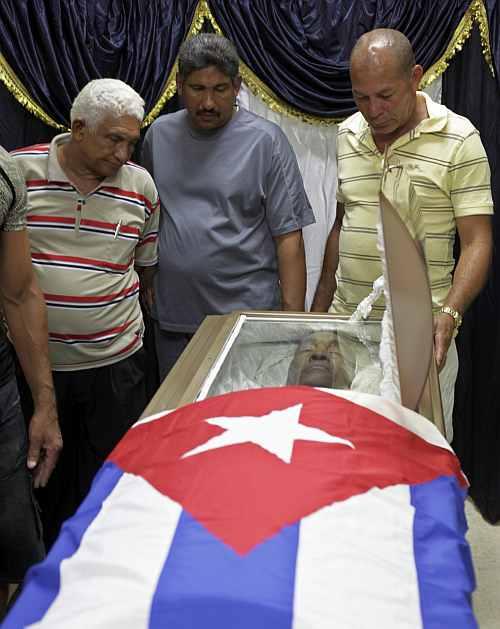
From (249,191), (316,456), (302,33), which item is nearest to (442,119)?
(249,191)

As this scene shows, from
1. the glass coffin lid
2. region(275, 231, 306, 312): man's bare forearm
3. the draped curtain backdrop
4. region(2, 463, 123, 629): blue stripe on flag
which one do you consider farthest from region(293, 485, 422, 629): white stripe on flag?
the draped curtain backdrop

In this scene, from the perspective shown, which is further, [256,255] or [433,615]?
[256,255]

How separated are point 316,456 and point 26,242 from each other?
3.24ft

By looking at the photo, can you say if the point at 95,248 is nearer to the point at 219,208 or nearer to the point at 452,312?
the point at 219,208

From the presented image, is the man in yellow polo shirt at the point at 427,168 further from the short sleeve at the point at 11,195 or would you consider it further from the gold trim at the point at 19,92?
the gold trim at the point at 19,92

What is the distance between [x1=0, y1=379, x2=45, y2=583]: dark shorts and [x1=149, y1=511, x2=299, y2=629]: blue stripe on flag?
988 millimetres

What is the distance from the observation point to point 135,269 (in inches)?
97.9

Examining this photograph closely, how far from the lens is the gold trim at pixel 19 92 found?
8.98ft

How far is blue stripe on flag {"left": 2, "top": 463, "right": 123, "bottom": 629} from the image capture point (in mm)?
830

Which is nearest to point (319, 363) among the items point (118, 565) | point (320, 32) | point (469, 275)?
point (469, 275)

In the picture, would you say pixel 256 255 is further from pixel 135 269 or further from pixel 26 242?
pixel 26 242

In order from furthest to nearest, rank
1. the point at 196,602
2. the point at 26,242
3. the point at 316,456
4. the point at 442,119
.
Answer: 1. the point at 442,119
2. the point at 26,242
3. the point at 316,456
4. the point at 196,602

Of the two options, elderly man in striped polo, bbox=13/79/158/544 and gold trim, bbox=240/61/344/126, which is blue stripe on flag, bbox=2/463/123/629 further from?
gold trim, bbox=240/61/344/126

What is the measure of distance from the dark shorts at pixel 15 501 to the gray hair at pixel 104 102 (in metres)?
0.75
